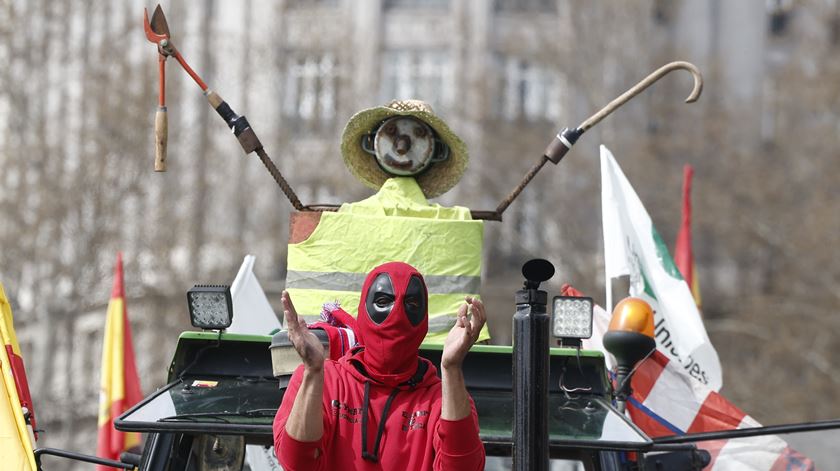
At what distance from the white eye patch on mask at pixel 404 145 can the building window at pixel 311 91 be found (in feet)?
91.9

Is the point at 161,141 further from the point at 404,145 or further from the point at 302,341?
the point at 302,341

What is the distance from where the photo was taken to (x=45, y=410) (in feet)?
96.9

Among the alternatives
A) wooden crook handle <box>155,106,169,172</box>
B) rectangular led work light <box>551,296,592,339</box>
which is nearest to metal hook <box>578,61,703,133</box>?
rectangular led work light <box>551,296,592,339</box>

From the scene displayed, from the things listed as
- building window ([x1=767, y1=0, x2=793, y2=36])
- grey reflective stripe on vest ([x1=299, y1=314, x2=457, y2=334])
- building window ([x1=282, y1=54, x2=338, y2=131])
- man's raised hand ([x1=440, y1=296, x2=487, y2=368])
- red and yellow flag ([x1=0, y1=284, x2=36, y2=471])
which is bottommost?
red and yellow flag ([x1=0, y1=284, x2=36, y2=471])

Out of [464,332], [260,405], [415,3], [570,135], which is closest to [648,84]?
[570,135]

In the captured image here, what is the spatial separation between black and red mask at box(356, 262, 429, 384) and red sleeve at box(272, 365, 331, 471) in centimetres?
25

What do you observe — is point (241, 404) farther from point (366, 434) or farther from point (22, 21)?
point (22, 21)

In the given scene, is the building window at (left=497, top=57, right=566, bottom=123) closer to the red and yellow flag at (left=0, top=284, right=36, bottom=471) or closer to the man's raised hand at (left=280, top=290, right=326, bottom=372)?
the red and yellow flag at (left=0, top=284, right=36, bottom=471)

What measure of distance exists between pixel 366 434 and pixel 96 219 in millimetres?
27366

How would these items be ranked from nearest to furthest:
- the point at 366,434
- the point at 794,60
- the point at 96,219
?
the point at 366,434 < the point at 96,219 < the point at 794,60

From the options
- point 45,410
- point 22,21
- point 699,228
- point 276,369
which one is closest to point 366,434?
point 276,369

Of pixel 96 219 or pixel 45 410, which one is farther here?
pixel 96 219

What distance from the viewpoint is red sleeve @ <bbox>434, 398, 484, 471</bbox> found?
4.66 metres

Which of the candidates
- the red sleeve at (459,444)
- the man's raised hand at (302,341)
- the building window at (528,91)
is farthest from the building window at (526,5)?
the man's raised hand at (302,341)
